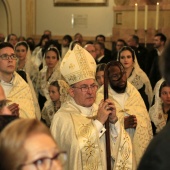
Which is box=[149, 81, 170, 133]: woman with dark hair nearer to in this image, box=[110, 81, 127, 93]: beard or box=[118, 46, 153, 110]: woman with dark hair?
box=[110, 81, 127, 93]: beard

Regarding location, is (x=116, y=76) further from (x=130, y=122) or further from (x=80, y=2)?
(x=80, y=2)

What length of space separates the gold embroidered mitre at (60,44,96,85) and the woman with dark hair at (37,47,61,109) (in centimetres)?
410

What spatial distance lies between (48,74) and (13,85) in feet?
11.3

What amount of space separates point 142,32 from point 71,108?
10091 millimetres

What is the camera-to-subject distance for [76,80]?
5.55 meters

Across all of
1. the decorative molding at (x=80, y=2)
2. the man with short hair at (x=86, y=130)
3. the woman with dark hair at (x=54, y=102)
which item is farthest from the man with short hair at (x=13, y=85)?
the decorative molding at (x=80, y=2)

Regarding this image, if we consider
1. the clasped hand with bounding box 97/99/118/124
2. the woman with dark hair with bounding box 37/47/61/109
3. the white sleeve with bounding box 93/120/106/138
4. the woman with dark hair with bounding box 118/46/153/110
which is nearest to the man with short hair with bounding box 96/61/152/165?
the white sleeve with bounding box 93/120/106/138

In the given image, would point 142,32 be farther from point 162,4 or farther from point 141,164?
point 141,164

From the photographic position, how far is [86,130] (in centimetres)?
534

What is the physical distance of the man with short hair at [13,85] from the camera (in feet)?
22.9

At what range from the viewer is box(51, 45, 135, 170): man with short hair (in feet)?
17.4

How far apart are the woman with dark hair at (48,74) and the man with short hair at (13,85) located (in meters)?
2.62

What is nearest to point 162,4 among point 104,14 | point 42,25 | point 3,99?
point 104,14

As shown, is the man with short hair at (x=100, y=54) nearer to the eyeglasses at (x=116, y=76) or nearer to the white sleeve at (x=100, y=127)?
the eyeglasses at (x=116, y=76)
